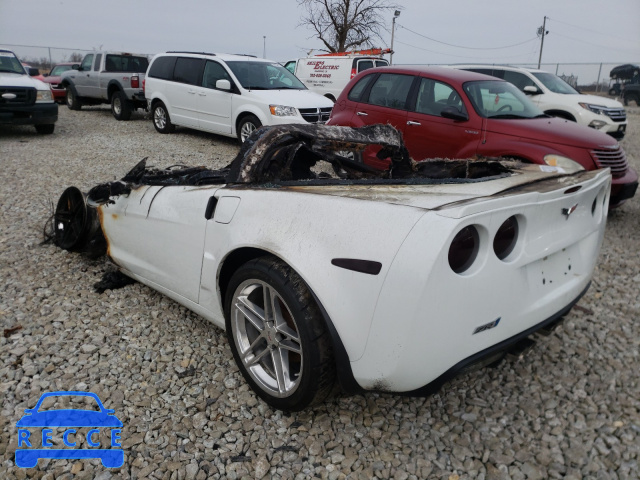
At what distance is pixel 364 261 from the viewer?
6.18ft

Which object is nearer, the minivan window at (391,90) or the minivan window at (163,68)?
the minivan window at (391,90)

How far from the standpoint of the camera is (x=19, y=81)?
10.4 meters

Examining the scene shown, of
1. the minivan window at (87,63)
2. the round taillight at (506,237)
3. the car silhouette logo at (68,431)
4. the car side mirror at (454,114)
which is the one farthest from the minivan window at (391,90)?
the minivan window at (87,63)

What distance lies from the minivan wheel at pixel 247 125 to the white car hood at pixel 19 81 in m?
4.75

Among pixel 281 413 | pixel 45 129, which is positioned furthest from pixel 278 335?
pixel 45 129

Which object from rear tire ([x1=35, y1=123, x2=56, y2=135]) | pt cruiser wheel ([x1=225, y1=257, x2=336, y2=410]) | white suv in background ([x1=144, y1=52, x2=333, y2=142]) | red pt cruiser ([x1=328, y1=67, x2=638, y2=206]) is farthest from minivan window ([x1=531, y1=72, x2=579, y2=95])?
rear tire ([x1=35, y1=123, x2=56, y2=135])

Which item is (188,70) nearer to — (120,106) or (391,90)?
(120,106)

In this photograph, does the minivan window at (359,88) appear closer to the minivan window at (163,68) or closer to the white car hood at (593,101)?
the white car hood at (593,101)

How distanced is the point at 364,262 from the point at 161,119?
11313 mm

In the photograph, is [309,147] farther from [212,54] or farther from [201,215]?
[212,54]

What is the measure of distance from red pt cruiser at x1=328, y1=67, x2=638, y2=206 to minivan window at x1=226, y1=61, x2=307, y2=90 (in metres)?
3.18

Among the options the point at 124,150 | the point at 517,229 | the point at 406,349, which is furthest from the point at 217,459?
the point at 124,150

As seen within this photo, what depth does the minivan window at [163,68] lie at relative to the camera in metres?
11.3

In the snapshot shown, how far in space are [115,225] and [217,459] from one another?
6.60 feet
